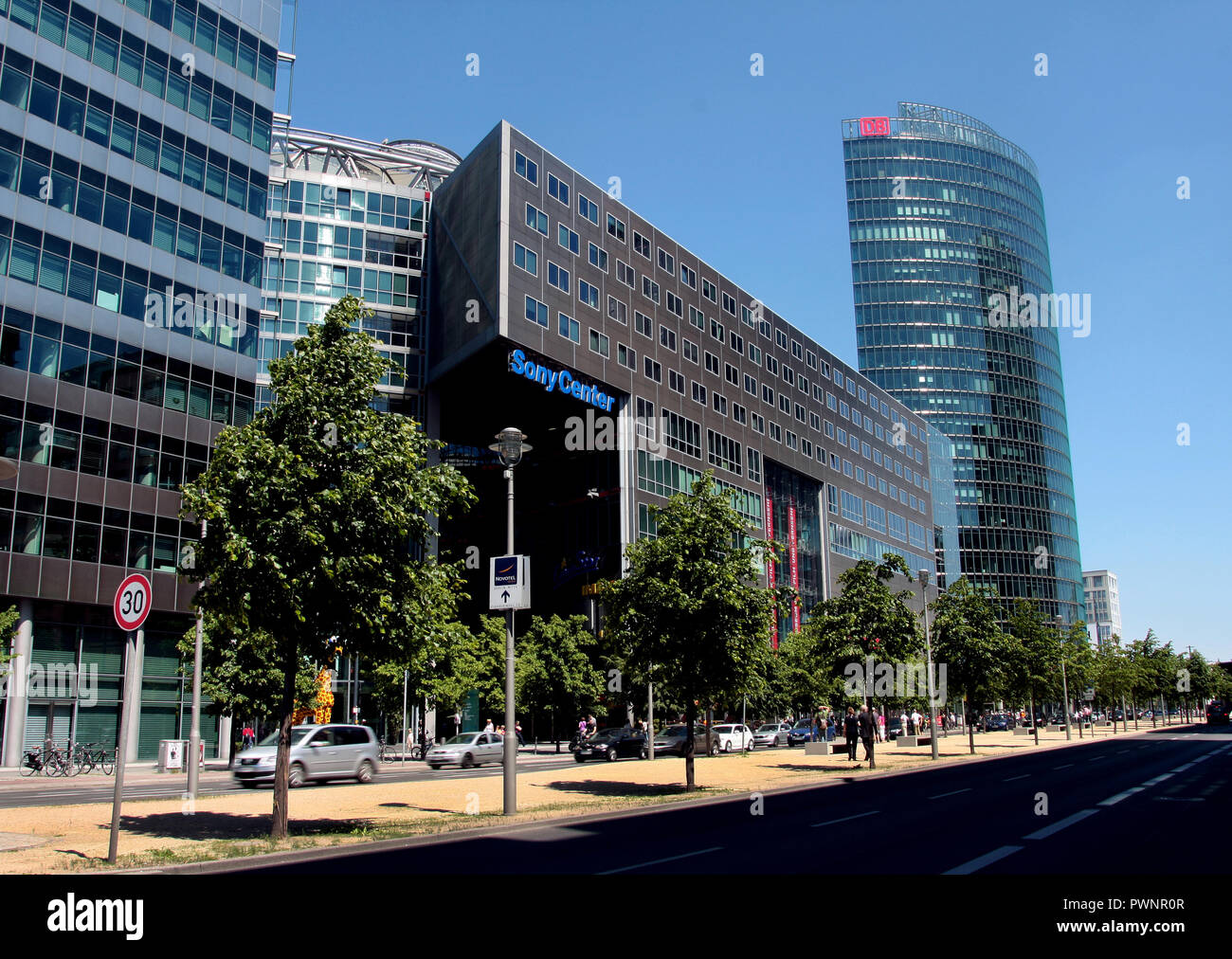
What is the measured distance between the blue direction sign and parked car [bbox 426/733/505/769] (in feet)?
63.1

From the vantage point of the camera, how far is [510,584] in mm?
20047

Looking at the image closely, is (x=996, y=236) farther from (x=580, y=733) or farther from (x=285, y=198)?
(x=580, y=733)

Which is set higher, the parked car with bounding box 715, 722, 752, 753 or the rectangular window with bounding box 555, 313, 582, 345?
the rectangular window with bounding box 555, 313, 582, 345

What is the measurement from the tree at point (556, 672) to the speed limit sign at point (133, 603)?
141 ft

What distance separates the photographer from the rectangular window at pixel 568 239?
2392 inches

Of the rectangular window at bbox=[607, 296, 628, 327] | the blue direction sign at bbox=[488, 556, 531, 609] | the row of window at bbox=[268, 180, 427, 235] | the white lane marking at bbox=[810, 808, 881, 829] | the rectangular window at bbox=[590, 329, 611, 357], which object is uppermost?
the row of window at bbox=[268, 180, 427, 235]

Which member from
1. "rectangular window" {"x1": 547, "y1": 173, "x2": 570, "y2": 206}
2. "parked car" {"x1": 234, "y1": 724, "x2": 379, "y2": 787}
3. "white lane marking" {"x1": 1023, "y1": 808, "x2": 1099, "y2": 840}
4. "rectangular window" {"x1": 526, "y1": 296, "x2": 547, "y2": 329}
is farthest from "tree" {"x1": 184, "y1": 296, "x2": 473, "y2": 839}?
"rectangular window" {"x1": 547, "y1": 173, "x2": 570, "y2": 206}

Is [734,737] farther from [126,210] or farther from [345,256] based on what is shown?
[345,256]

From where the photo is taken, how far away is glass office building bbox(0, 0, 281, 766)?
128 feet

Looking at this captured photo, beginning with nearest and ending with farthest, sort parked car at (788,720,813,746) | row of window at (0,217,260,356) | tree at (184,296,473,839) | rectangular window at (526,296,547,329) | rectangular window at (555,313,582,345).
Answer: tree at (184,296,473,839) → row of window at (0,217,260,356) → rectangular window at (526,296,547,329) → rectangular window at (555,313,582,345) → parked car at (788,720,813,746)

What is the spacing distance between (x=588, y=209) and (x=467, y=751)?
39698 millimetres

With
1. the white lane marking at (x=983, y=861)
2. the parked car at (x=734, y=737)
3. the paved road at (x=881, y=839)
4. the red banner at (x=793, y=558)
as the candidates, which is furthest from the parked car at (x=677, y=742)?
the red banner at (x=793, y=558)

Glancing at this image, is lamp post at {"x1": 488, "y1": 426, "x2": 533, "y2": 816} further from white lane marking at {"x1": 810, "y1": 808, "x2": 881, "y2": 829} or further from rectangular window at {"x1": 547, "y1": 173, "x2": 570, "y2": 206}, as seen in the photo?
rectangular window at {"x1": 547, "y1": 173, "x2": 570, "y2": 206}

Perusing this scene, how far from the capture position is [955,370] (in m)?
143
